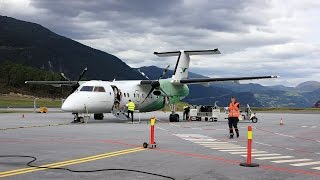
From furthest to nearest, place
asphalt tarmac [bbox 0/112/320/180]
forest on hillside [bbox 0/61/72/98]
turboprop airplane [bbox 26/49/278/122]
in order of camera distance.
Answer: forest on hillside [bbox 0/61/72/98] → turboprop airplane [bbox 26/49/278/122] → asphalt tarmac [bbox 0/112/320/180]

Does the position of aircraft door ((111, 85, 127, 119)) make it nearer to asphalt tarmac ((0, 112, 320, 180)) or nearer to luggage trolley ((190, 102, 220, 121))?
luggage trolley ((190, 102, 220, 121))

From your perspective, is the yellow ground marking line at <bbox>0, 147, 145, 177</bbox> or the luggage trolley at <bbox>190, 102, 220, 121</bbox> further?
the luggage trolley at <bbox>190, 102, 220, 121</bbox>

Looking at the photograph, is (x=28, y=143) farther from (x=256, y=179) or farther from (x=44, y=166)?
(x=256, y=179)

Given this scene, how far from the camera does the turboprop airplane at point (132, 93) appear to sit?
96.7 feet

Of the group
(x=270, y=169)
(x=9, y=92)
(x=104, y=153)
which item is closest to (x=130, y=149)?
(x=104, y=153)

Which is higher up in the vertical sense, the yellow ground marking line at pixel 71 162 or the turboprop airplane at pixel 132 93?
the turboprop airplane at pixel 132 93

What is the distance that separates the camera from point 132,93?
113ft

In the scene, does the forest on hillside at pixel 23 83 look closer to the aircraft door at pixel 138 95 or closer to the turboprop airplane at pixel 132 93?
the turboprop airplane at pixel 132 93

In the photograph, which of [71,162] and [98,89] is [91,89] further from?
[71,162]

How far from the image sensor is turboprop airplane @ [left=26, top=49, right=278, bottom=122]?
2947cm

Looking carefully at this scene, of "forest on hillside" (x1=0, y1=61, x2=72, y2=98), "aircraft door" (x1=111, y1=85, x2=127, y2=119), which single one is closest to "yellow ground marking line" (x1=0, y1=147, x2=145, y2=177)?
"aircraft door" (x1=111, y1=85, x2=127, y2=119)

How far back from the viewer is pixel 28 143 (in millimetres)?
15609

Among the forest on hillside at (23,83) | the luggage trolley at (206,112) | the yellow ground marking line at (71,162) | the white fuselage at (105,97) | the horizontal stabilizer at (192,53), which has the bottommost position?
the yellow ground marking line at (71,162)

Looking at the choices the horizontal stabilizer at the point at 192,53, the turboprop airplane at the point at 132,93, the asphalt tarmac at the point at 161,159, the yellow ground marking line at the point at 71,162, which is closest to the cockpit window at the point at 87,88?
the turboprop airplane at the point at 132,93
